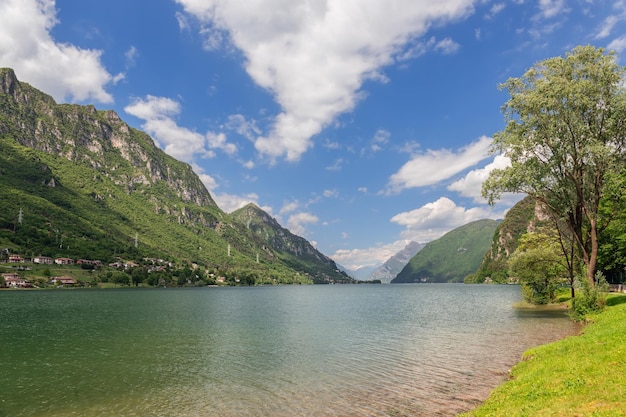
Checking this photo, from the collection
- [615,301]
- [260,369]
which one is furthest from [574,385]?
[615,301]

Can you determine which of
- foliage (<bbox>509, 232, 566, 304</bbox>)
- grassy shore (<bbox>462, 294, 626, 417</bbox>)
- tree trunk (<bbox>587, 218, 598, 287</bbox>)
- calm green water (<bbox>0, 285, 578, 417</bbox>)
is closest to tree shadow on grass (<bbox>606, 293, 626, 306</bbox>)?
calm green water (<bbox>0, 285, 578, 417</bbox>)

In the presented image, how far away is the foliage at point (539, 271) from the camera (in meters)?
79.1

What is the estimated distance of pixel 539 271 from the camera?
270 ft

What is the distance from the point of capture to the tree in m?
40.1

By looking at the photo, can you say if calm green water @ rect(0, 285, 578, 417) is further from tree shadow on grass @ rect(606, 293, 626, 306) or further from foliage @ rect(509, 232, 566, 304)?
foliage @ rect(509, 232, 566, 304)

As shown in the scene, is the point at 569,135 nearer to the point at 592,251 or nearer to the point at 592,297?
the point at 592,251

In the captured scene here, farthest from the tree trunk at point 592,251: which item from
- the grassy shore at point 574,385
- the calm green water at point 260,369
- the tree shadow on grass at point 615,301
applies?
the grassy shore at point 574,385

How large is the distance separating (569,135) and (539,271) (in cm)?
5192

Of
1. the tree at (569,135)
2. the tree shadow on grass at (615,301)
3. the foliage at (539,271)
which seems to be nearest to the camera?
the tree at (569,135)

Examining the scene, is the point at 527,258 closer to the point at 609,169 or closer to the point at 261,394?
the point at 609,169

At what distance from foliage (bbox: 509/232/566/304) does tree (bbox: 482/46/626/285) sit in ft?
120

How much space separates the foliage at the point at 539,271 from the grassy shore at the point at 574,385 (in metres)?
59.9

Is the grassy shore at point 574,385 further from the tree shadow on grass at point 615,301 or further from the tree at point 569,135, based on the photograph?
the tree shadow on grass at point 615,301

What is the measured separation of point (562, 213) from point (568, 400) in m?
36.7
